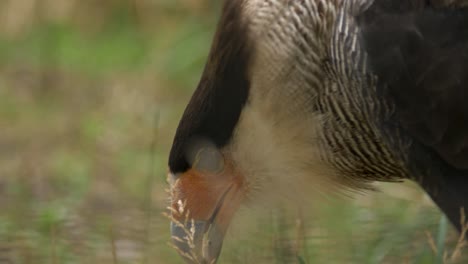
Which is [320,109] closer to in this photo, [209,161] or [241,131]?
[241,131]

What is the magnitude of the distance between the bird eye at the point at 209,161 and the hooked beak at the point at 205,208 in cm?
2

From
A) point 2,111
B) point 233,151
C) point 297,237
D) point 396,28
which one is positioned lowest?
point 2,111

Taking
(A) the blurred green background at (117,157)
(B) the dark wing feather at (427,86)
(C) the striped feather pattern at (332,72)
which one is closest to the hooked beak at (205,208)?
(A) the blurred green background at (117,157)

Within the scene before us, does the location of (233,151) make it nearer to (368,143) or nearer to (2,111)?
(368,143)

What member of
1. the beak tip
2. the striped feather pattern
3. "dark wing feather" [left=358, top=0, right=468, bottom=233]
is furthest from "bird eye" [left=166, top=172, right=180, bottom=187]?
"dark wing feather" [left=358, top=0, right=468, bottom=233]

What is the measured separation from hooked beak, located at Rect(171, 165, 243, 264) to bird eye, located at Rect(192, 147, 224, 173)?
0.02 metres

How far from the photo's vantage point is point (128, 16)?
9.27 metres

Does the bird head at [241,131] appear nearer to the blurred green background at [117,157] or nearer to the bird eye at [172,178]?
the bird eye at [172,178]

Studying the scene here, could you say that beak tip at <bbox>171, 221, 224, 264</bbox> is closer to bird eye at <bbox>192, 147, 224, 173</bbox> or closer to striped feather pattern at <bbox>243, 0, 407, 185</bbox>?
bird eye at <bbox>192, 147, 224, 173</bbox>

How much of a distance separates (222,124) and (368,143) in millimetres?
A: 489

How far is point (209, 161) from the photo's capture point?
4203 mm

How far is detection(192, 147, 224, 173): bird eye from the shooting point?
4.18 metres

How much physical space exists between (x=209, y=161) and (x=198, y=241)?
0.90ft

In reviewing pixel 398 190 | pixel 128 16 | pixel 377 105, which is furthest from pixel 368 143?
pixel 128 16
